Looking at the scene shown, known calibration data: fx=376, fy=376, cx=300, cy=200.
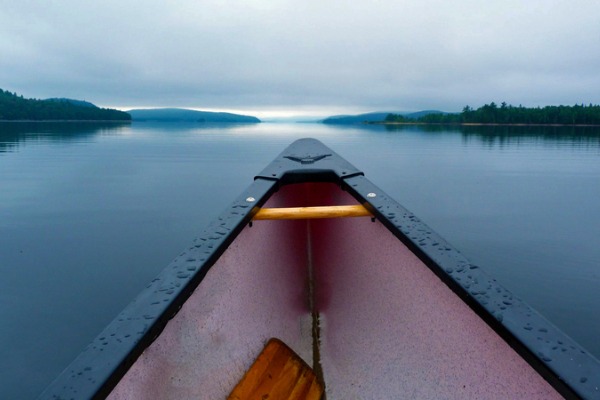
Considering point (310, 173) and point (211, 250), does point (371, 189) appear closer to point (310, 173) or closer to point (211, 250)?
point (310, 173)

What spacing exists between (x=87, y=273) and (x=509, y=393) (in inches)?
298

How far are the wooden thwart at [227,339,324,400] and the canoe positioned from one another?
3.3 inches

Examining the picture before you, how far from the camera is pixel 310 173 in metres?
3.96

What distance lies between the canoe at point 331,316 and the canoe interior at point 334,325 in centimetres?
1

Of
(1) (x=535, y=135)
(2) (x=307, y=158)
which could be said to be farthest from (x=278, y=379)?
(1) (x=535, y=135)

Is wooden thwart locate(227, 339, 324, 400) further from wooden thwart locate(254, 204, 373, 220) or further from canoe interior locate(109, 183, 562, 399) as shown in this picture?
wooden thwart locate(254, 204, 373, 220)

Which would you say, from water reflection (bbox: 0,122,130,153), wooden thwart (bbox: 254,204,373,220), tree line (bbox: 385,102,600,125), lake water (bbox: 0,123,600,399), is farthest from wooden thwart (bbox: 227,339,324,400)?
tree line (bbox: 385,102,600,125)

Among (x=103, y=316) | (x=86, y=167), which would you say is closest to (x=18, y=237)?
(x=103, y=316)

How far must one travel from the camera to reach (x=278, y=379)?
3.18 meters

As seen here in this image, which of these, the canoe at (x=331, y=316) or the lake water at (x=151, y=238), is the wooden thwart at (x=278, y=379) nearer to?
the canoe at (x=331, y=316)

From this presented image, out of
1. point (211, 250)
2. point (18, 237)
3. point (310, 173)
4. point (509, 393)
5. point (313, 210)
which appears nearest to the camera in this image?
point (509, 393)

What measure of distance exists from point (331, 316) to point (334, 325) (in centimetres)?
12

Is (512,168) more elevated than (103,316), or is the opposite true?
(512,168)

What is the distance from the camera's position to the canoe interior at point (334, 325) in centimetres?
230
